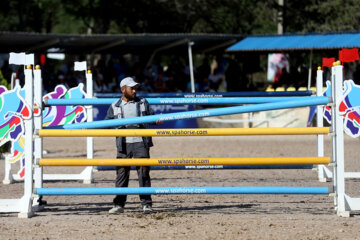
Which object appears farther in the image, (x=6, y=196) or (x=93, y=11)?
(x=93, y=11)

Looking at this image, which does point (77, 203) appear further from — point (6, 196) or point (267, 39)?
point (267, 39)

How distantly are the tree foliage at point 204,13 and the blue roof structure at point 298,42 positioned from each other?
836 cm

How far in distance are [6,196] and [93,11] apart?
95.4ft

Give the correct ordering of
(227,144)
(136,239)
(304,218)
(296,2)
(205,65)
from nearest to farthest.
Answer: (136,239) → (304,218) → (227,144) → (205,65) → (296,2)

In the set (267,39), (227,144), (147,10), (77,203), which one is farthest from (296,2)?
(77,203)

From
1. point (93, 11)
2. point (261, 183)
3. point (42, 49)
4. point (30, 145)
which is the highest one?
point (93, 11)

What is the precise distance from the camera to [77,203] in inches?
385

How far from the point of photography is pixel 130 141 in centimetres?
902

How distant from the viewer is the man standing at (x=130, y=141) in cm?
897

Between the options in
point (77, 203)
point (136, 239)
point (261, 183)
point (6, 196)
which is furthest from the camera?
point (261, 183)

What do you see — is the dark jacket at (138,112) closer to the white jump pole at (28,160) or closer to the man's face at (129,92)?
the man's face at (129,92)

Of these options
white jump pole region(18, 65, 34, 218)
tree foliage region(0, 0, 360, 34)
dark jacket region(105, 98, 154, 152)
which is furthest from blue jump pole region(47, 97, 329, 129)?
tree foliage region(0, 0, 360, 34)

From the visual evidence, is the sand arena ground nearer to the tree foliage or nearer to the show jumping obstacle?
the show jumping obstacle

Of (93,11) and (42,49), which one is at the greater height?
(93,11)
